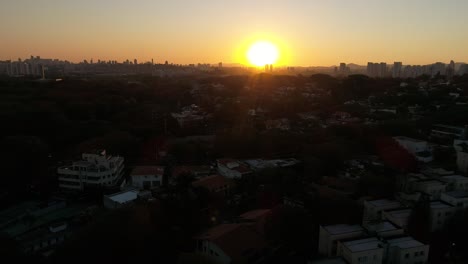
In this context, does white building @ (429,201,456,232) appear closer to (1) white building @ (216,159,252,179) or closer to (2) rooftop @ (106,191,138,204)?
(1) white building @ (216,159,252,179)

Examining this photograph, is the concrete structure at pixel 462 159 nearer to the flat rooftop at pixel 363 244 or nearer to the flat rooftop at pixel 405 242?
the flat rooftop at pixel 405 242

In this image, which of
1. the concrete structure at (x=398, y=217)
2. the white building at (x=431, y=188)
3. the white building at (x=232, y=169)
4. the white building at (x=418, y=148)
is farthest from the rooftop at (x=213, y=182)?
the white building at (x=418, y=148)

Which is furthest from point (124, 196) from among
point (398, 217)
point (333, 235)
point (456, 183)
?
point (456, 183)

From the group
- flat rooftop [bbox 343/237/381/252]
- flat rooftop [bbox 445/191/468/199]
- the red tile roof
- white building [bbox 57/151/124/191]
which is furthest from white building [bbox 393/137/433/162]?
white building [bbox 57/151/124/191]

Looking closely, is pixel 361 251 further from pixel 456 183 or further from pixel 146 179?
pixel 146 179

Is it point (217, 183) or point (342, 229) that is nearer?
point (342, 229)

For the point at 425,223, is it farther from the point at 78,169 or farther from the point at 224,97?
the point at 224,97
